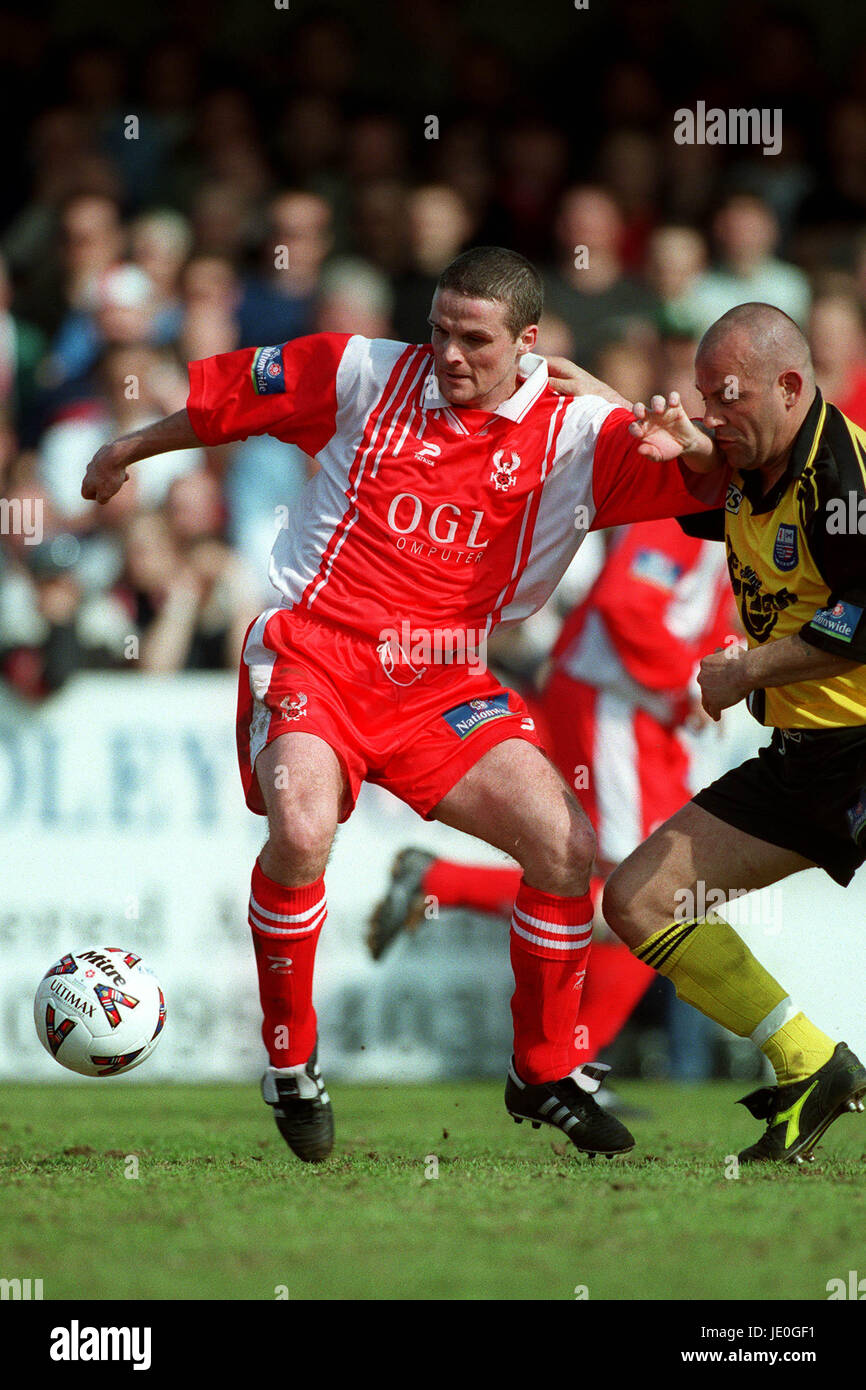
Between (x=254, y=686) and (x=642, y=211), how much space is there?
6.50 m

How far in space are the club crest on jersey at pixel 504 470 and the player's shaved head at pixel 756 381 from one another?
68cm

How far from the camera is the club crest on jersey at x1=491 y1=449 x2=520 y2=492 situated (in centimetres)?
536

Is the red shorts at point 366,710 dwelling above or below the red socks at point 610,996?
above

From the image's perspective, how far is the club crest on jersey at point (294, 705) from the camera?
5.21m

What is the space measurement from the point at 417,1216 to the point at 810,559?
2.14 metres

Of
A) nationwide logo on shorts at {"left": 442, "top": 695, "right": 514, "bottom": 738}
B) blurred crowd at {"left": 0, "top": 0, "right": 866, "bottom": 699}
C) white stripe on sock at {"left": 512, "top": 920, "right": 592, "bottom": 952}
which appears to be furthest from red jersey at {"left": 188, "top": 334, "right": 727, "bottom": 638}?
blurred crowd at {"left": 0, "top": 0, "right": 866, "bottom": 699}

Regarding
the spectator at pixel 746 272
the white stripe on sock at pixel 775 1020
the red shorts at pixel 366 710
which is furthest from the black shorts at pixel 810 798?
the spectator at pixel 746 272

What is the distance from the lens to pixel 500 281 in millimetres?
5188

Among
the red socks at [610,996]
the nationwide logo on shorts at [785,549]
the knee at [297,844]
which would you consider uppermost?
the nationwide logo on shorts at [785,549]

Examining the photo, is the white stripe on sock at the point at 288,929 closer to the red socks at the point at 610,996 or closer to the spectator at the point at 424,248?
the red socks at the point at 610,996

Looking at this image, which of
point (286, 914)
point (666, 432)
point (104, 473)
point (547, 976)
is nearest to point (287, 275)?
point (104, 473)

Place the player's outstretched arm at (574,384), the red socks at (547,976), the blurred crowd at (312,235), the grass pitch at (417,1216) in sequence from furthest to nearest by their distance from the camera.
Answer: the blurred crowd at (312,235), the player's outstretched arm at (574,384), the red socks at (547,976), the grass pitch at (417,1216)

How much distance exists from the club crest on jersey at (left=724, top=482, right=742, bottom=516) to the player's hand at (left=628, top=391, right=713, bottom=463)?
0.24 meters

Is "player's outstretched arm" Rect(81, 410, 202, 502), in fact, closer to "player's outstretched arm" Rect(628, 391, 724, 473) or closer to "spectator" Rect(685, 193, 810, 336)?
"player's outstretched arm" Rect(628, 391, 724, 473)
